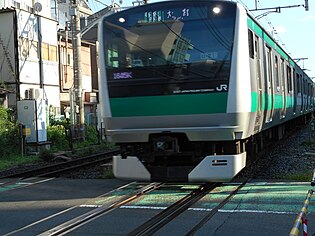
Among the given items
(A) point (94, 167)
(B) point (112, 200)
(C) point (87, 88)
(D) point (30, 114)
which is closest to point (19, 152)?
(D) point (30, 114)

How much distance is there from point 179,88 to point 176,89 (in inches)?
2.1

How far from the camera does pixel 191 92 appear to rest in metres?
7.82

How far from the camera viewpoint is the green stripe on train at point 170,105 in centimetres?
770

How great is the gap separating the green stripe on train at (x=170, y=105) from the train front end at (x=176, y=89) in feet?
0.05

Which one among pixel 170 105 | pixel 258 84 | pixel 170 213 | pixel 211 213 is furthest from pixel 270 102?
pixel 170 213

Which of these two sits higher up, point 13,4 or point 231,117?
point 13,4

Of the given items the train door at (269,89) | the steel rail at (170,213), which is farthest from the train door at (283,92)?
the steel rail at (170,213)

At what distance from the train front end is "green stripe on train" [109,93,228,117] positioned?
2 centimetres

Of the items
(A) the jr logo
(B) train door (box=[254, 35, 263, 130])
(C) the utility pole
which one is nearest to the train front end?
(A) the jr logo

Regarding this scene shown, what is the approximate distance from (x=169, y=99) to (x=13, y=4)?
87.6 feet

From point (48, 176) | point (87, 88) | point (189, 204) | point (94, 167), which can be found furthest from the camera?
point (87, 88)

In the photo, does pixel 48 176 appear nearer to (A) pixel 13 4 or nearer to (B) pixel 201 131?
(B) pixel 201 131

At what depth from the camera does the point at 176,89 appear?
25.9 ft

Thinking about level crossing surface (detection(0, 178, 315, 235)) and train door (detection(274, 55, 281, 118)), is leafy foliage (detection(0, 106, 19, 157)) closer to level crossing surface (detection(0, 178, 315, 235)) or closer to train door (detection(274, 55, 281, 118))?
level crossing surface (detection(0, 178, 315, 235))
